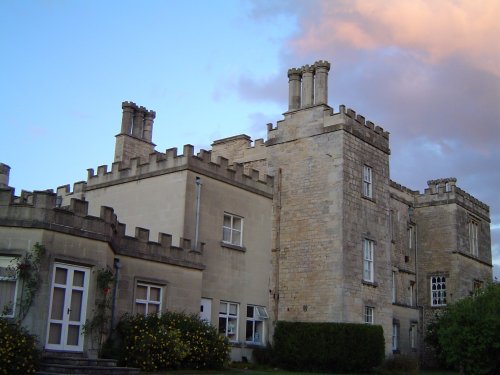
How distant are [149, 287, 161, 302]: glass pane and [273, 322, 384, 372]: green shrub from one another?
620cm

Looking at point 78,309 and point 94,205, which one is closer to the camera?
point 78,309

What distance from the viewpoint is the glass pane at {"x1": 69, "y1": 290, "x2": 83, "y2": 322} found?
703 inches

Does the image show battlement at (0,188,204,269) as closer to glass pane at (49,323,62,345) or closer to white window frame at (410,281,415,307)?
glass pane at (49,323,62,345)

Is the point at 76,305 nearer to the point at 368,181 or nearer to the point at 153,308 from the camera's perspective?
the point at 153,308

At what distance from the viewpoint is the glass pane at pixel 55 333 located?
56.5 feet

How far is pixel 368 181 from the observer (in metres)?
28.7

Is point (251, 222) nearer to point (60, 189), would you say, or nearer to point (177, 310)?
point (177, 310)

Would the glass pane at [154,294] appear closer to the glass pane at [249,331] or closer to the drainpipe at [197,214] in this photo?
the drainpipe at [197,214]

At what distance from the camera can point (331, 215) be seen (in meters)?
26.6

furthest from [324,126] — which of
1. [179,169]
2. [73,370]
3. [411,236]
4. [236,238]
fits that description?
[73,370]

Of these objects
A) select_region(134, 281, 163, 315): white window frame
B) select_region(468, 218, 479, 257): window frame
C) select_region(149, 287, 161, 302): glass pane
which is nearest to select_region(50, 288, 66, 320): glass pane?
select_region(134, 281, 163, 315): white window frame

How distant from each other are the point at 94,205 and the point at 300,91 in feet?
35.1

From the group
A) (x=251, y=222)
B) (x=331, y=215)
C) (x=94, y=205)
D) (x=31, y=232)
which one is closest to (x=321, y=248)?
(x=331, y=215)

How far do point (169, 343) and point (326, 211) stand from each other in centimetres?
994
